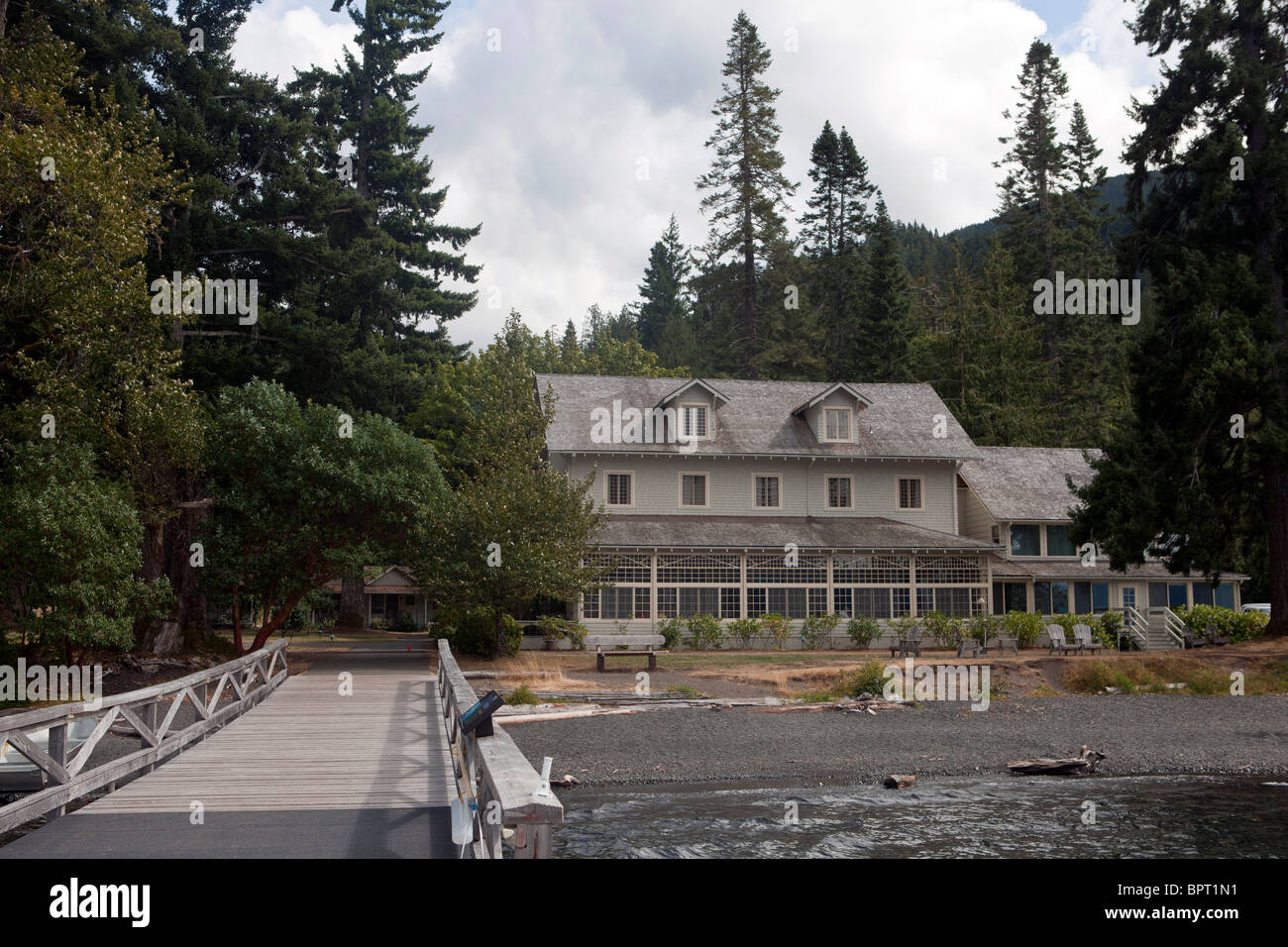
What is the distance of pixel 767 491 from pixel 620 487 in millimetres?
5758

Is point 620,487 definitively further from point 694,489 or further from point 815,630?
point 815,630

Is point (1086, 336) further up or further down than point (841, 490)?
further up

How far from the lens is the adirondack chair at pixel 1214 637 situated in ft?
115

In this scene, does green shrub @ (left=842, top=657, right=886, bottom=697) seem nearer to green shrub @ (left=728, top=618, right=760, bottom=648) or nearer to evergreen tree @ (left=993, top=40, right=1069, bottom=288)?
green shrub @ (left=728, top=618, right=760, bottom=648)

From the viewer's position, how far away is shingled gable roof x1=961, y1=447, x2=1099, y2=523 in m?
38.8

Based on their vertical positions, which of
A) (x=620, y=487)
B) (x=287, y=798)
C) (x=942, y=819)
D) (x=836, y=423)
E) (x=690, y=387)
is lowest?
(x=942, y=819)

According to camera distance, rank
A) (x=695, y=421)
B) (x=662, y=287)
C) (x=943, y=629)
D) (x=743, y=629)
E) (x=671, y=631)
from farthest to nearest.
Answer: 1. (x=662, y=287)
2. (x=695, y=421)
3. (x=743, y=629)
4. (x=943, y=629)
5. (x=671, y=631)

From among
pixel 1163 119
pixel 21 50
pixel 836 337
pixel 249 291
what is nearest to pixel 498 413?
pixel 249 291

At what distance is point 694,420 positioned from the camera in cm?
3759

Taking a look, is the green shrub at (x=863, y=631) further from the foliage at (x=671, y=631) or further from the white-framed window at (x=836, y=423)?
the white-framed window at (x=836, y=423)

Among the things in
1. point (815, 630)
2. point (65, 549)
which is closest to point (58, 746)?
point (65, 549)

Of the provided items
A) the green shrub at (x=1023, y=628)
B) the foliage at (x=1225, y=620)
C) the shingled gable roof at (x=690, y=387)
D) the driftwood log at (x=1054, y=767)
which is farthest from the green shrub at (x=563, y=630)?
the foliage at (x=1225, y=620)

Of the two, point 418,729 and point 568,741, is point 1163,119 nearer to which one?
point 568,741

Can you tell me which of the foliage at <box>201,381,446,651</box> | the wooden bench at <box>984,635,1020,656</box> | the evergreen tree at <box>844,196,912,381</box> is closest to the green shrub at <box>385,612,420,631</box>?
the foliage at <box>201,381,446,651</box>
